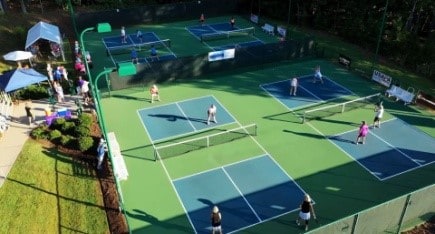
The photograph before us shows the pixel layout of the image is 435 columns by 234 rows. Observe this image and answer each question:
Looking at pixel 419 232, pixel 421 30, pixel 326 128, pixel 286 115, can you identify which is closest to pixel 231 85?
pixel 286 115

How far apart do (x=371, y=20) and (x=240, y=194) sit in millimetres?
24790

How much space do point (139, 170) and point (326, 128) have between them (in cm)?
989

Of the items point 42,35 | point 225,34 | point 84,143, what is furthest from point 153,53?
point 84,143

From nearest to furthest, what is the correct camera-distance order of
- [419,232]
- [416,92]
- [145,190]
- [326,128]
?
[419,232], [145,190], [326,128], [416,92]

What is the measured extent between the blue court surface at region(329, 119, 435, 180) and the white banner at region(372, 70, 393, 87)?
14.4 ft

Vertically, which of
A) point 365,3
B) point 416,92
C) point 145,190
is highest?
point 365,3

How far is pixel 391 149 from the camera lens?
1928 cm

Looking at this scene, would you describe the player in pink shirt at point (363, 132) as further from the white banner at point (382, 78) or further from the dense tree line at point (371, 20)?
the dense tree line at point (371, 20)

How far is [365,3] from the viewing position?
116 feet

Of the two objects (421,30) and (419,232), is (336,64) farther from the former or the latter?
(419,232)

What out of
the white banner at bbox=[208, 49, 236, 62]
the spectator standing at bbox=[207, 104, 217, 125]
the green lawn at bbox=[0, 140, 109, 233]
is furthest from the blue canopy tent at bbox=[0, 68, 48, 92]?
the white banner at bbox=[208, 49, 236, 62]

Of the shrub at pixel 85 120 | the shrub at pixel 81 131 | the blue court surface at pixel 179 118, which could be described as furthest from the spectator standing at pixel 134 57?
the shrub at pixel 81 131

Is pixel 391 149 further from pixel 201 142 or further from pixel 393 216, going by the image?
pixel 201 142

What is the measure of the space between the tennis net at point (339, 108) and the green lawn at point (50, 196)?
1169 cm
